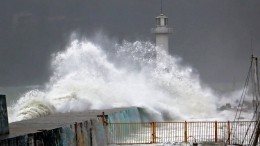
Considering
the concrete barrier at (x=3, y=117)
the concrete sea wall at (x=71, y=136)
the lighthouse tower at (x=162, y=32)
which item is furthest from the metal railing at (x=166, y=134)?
the lighthouse tower at (x=162, y=32)

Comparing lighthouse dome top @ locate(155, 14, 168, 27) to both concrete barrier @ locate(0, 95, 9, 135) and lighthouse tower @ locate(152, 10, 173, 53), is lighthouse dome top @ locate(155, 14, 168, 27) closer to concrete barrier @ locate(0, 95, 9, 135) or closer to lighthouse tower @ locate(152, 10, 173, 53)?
lighthouse tower @ locate(152, 10, 173, 53)

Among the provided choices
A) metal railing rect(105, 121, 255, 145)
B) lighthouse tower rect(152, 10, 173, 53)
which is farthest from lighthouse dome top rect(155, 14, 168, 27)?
metal railing rect(105, 121, 255, 145)

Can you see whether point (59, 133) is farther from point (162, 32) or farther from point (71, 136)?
point (162, 32)

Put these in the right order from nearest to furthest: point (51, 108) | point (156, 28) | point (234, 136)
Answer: point (234, 136) → point (51, 108) → point (156, 28)

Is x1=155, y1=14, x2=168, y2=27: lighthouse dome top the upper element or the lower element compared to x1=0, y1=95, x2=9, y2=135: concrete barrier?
upper

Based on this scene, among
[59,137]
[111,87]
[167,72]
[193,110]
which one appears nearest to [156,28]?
[167,72]

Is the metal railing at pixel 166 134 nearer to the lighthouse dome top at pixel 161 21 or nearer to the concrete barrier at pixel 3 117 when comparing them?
the concrete barrier at pixel 3 117

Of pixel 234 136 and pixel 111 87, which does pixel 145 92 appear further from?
pixel 234 136

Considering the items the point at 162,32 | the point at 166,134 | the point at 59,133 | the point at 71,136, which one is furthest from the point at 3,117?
the point at 162,32

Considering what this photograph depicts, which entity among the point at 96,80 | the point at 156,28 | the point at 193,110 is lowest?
the point at 193,110

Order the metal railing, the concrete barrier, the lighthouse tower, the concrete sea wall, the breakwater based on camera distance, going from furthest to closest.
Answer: the lighthouse tower → the metal railing → the concrete barrier → the breakwater → the concrete sea wall

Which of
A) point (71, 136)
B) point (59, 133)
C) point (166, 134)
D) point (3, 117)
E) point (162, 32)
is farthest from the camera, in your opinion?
point (162, 32)

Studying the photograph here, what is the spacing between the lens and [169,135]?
20.8 m

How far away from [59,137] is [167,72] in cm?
3944
